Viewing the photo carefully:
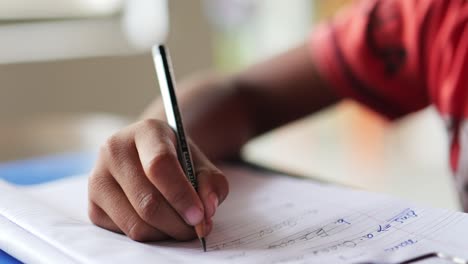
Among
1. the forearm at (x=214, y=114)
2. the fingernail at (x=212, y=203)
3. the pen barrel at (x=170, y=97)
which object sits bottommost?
the forearm at (x=214, y=114)

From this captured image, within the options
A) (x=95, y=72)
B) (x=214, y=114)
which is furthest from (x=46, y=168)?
(x=95, y=72)

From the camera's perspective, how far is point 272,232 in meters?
0.43

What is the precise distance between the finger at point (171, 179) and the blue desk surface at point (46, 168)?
31 centimetres

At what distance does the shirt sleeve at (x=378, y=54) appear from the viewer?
0.77 metres

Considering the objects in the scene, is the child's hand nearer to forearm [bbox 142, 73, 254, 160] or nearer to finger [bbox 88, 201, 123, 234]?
finger [bbox 88, 201, 123, 234]

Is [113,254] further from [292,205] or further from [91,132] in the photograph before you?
[91,132]

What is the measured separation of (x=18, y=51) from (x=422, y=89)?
1.03m

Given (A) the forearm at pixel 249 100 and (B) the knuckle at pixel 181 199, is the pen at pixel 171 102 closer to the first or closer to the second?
(B) the knuckle at pixel 181 199

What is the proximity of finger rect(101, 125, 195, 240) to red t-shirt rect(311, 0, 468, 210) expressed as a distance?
1.15ft

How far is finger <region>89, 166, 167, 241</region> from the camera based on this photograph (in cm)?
42

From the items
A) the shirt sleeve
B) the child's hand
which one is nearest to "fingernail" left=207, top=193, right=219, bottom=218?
the child's hand

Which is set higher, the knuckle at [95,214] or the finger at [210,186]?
the finger at [210,186]

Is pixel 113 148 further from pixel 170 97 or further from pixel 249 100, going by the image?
pixel 249 100

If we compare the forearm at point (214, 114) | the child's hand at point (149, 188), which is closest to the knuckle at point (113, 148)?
the child's hand at point (149, 188)
